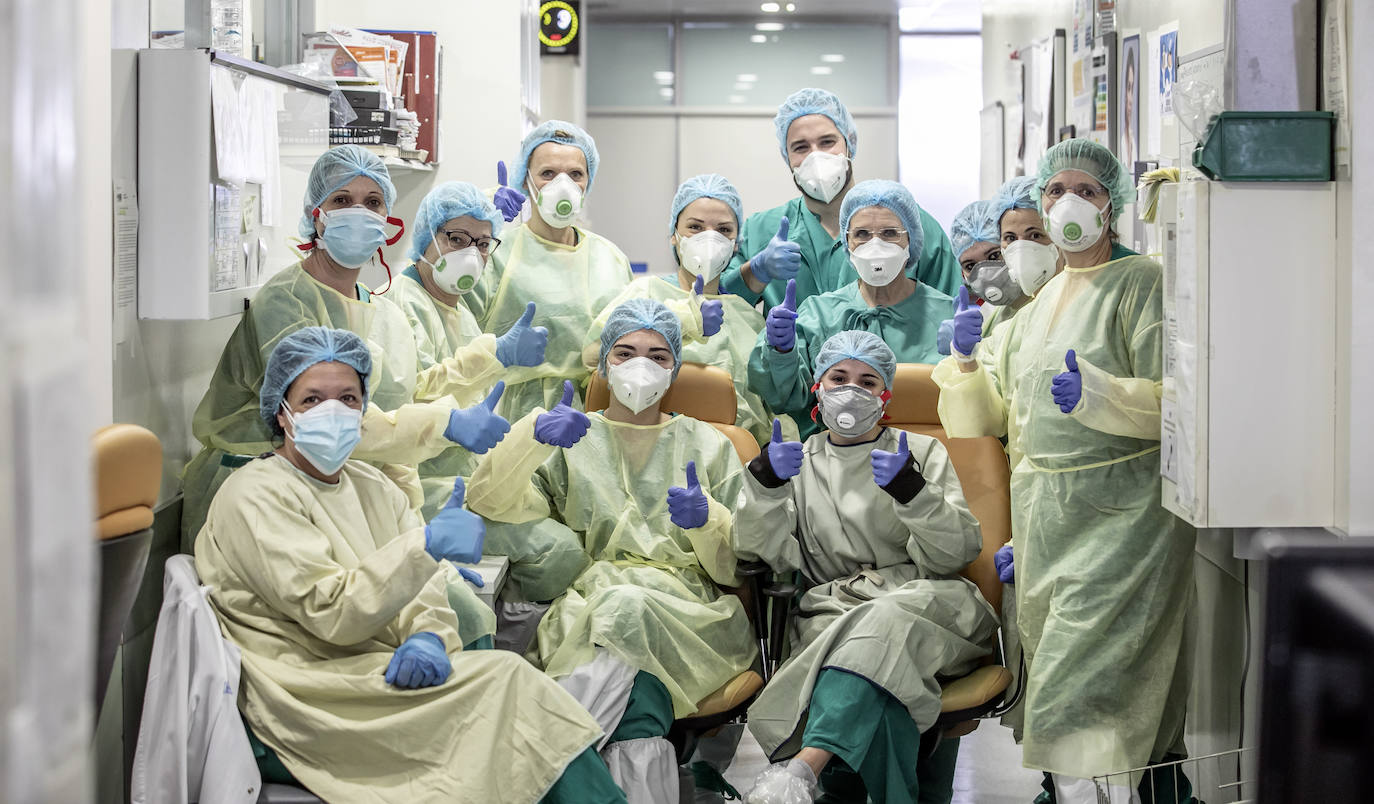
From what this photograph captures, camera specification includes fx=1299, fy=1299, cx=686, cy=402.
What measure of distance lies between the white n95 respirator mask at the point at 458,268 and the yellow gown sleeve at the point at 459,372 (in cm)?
22

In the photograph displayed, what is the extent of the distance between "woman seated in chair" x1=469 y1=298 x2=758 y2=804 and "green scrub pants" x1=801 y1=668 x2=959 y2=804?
26 cm

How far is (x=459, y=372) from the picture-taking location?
10.2ft

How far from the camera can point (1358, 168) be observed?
2180 millimetres

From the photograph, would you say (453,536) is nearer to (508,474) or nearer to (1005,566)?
(508,474)

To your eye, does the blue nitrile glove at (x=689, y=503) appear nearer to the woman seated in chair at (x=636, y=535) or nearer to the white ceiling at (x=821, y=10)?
the woman seated in chair at (x=636, y=535)

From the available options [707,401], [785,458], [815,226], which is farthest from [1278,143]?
[815,226]

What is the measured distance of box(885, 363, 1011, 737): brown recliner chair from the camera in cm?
304

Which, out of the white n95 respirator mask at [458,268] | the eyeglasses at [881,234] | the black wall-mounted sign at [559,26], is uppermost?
the black wall-mounted sign at [559,26]

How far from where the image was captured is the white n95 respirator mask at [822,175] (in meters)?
3.75

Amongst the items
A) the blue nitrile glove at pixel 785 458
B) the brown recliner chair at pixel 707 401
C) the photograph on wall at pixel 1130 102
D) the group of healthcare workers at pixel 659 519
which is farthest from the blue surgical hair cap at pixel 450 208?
the photograph on wall at pixel 1130 102

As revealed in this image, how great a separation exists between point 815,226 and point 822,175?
169 millimetres

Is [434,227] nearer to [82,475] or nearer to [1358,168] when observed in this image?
[1358,168]

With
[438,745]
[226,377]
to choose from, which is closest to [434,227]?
[226,377]

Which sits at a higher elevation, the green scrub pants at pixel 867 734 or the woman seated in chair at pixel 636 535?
the woman seated in chair at pixel 636 535
